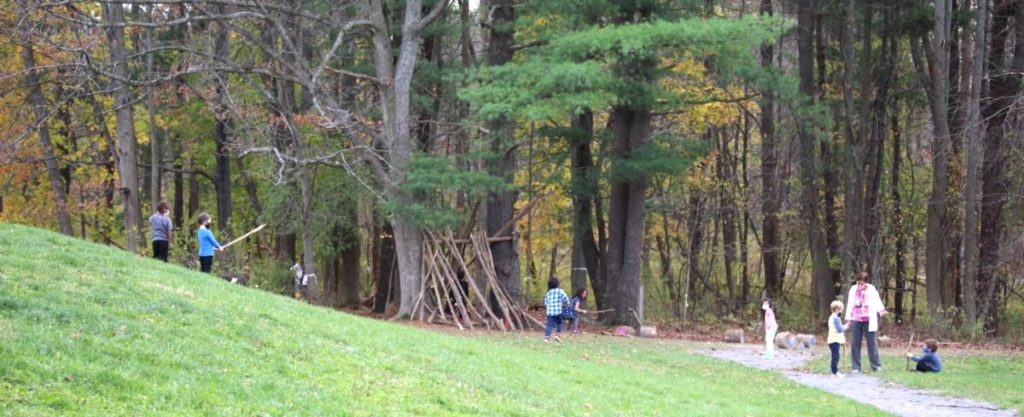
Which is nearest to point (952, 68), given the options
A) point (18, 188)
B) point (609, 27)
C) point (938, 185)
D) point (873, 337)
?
point (938, 185)

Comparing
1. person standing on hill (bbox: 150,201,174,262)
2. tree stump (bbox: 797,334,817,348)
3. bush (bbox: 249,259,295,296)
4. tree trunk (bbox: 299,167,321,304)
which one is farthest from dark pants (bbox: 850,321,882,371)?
bush (bbox: 249,259,295,296)

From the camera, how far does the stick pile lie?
2602 cm

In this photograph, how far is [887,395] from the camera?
52.3ft

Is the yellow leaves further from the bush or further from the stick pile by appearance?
the bush

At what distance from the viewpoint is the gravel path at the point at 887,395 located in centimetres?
1423

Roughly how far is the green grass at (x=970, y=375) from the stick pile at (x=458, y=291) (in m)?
7.50

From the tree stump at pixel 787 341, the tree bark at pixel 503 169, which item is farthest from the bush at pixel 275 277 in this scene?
the tree stump at pixel 787 341

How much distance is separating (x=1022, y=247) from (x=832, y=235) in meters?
16.5

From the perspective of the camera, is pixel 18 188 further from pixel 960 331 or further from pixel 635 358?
pixel 960 331

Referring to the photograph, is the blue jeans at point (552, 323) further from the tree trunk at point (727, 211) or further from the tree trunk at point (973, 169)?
the tree trunk at point (727, 211)

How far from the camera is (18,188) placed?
36.8 metres

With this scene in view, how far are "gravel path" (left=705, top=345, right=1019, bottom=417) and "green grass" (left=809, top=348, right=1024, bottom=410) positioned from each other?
310 millimetres

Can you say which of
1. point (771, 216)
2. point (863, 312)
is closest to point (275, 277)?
point (771, 216)

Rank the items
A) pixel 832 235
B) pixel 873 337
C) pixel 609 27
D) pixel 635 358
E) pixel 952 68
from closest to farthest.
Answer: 1. pixel 873 337
2. pixel 635 358
3. pixel 609 27
4. pixel 952 68
5. pixel 832 235
